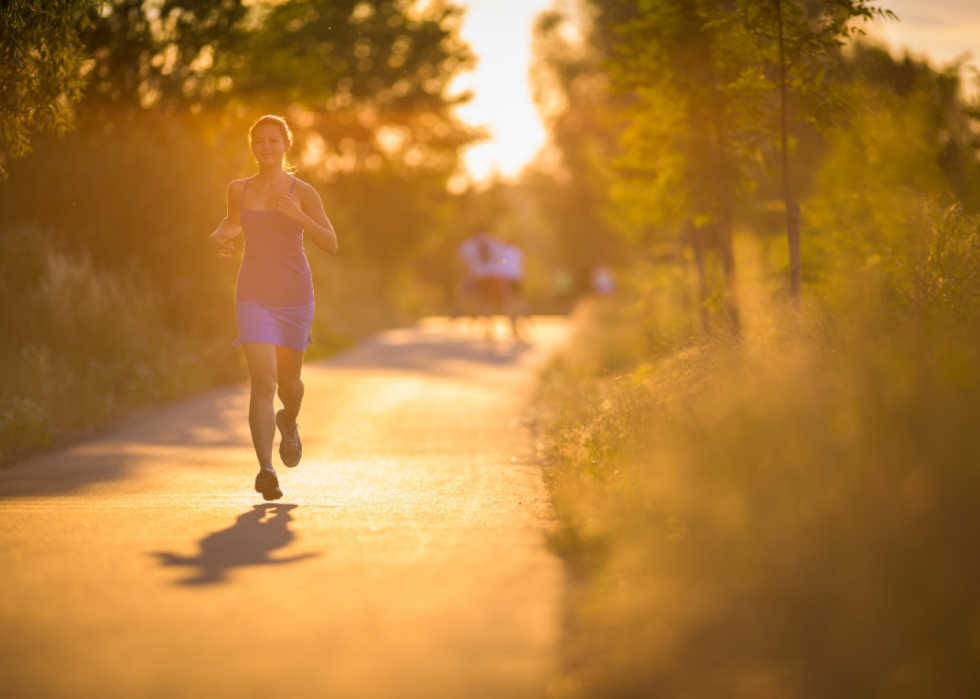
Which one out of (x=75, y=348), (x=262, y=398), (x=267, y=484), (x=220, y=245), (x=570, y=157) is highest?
(x=570, y=157)

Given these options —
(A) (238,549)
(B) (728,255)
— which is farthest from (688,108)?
(A) (238,549)

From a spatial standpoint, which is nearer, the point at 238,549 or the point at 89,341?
the point at 238,549

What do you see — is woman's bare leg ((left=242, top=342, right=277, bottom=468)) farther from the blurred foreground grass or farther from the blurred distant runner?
the blurred distant runner

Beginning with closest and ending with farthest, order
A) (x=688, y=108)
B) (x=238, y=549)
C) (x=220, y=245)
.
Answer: (x=238, y=549), (x=220, y=245), (x=688, y=108)

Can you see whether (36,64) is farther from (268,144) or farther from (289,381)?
(289,381)

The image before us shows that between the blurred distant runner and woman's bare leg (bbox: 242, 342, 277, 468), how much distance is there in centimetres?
1621

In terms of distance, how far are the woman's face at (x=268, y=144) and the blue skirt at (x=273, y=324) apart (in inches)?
35.4

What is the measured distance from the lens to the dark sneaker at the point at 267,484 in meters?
6.36

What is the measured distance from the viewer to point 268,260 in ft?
21.5

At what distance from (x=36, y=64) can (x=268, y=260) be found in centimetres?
310

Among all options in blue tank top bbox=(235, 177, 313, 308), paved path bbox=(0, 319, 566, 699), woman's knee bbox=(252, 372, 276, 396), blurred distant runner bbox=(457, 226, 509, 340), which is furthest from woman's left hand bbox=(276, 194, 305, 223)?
blurred distant runner bbox=(457, 226, 509, 340)

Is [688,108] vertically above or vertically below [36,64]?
below

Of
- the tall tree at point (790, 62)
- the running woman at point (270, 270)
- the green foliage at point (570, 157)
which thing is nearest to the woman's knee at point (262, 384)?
the running woman at point (270, 270)

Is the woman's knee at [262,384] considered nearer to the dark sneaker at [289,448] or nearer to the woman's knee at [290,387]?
the woman's knee at [290,387]
